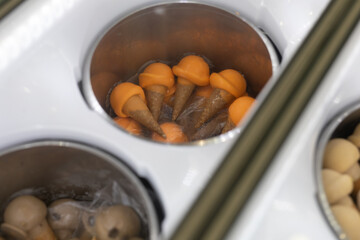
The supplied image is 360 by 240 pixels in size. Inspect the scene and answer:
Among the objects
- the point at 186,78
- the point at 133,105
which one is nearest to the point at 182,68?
the point at 186,78

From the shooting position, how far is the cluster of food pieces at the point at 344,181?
0.64 metres

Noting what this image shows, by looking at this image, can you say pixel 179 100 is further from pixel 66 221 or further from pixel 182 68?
pixel 66 221

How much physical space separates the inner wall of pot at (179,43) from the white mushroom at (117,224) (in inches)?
12.1

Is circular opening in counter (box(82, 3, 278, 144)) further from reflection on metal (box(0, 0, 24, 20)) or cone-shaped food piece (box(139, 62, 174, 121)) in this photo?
reflection on metal (box(0, 0, 24, 20))

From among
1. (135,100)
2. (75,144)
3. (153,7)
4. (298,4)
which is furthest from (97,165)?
(298,4)

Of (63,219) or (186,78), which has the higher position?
(186,78)

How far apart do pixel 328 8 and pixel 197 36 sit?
0.49 metres

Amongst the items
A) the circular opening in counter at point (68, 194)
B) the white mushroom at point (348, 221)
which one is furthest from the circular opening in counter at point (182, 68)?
the white mushroom at point (348, 221)

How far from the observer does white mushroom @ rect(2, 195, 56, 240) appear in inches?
28.7

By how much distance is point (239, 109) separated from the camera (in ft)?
2.80

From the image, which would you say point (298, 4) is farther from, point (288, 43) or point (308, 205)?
point (308, 205)

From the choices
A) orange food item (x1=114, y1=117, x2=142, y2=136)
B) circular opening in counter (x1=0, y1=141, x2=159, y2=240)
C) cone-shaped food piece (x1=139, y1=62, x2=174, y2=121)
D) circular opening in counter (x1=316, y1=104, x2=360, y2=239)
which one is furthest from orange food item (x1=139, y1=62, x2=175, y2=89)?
circular opening in counter (x1=316, y1=104, x2=360, y2=239)

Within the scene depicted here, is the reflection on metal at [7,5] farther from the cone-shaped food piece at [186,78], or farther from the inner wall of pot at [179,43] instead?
the cone-shaped food piece at [186,78]

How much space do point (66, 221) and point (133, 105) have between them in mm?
295
